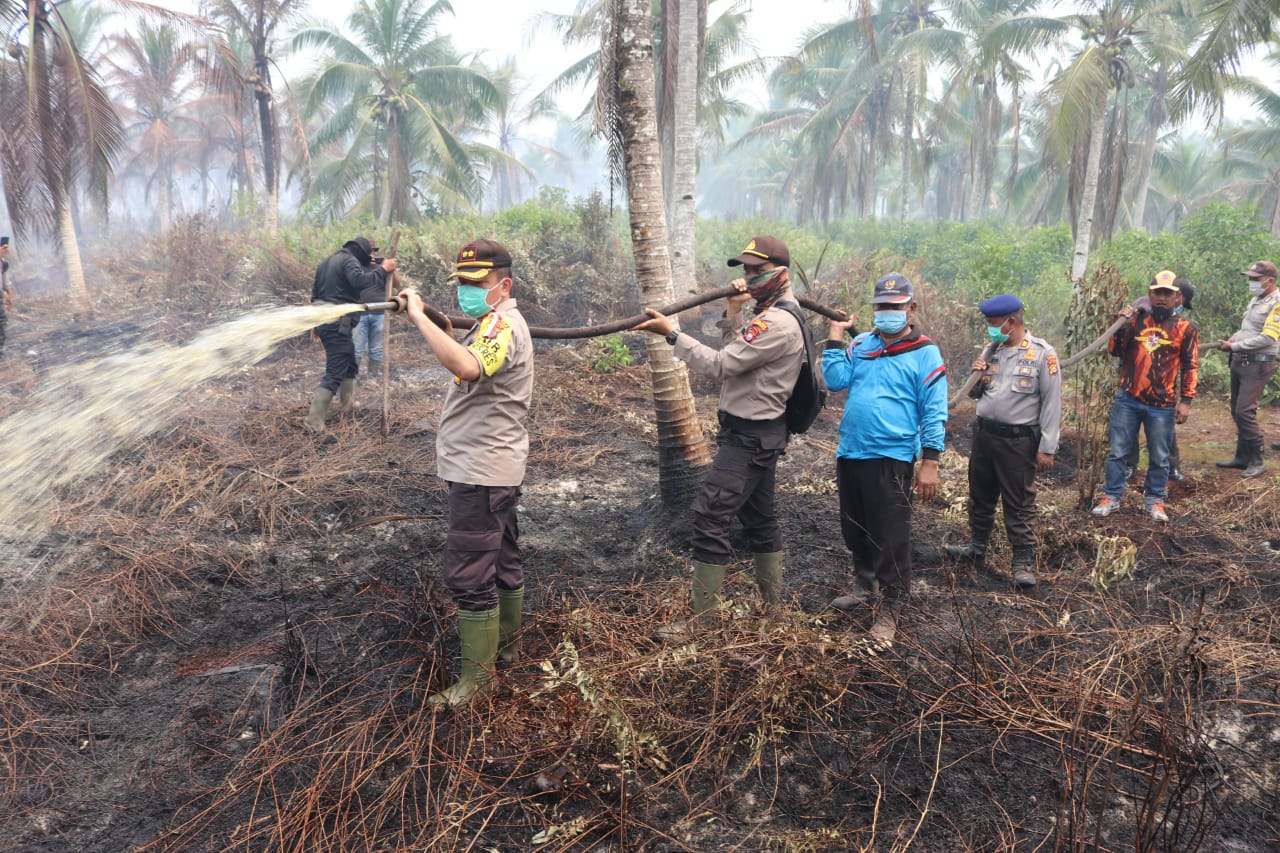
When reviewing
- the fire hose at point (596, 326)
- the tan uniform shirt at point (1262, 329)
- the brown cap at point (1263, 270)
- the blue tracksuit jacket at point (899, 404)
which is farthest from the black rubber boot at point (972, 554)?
the brown cap at point (1263, 270)

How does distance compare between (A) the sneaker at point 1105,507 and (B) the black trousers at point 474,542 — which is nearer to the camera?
(B) the black trousers at point 474,542

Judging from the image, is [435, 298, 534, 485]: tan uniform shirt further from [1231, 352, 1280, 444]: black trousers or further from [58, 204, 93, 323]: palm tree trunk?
[58, 204, 93, 323]: palm tree trunk

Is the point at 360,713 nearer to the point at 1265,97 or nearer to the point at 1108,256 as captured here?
the point at 1108,256

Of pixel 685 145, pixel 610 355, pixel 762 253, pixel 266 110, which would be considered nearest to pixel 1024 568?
pixel 762 253

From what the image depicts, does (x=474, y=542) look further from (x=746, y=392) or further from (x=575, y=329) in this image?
(x=746, y=392)

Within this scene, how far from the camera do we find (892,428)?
4.04 m

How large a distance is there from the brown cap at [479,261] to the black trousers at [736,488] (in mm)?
1408

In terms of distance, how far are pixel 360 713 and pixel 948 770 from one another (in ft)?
8.05

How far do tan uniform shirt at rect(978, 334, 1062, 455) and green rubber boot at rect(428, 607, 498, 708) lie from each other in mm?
3338

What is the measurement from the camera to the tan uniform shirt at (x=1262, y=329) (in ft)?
22.3

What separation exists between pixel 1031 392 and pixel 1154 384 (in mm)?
1903

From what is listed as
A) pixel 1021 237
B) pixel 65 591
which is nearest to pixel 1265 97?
pixel 1021 237

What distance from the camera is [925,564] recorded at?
17.2ft

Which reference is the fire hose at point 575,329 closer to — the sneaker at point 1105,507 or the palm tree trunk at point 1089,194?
the sneaker at point 1105,507
